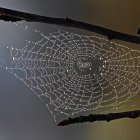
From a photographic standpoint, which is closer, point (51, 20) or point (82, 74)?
point (51, 20)

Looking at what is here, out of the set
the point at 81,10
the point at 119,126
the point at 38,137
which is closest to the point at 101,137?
the point at 119,126

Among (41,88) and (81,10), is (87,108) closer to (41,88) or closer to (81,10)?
(41,88)

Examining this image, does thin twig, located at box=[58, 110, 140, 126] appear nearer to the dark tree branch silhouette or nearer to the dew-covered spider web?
the dark tree branch silhouette

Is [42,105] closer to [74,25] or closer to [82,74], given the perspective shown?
[82,74]

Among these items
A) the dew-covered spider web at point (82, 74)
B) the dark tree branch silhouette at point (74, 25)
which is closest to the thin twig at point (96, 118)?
the dark tree branch silhouette at point (74, 25)

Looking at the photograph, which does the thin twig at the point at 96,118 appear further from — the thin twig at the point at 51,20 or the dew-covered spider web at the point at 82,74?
the dew-covered spider web at the point at 82,74

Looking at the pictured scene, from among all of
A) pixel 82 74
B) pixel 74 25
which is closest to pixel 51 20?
pixel 74 25
